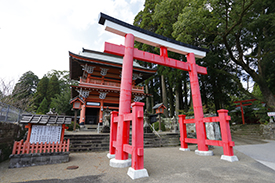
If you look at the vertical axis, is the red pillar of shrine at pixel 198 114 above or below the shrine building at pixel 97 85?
below

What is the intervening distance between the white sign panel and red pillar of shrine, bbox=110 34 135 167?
8.30 feet

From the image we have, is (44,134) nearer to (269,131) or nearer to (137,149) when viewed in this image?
(137,149)

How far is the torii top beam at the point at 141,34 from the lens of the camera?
484cm

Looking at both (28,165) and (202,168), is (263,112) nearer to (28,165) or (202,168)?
(202,168)

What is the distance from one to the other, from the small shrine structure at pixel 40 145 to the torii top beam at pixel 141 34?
3.93 meters

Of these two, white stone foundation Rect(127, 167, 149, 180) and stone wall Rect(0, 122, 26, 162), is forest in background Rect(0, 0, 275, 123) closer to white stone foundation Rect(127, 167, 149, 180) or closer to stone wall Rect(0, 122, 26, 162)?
stone wall Rect(0, 122, 26, 162)

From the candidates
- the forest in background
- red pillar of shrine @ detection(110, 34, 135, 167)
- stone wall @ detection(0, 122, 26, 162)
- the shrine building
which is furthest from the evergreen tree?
stone wall @ detection(0, 122, 26, 162)

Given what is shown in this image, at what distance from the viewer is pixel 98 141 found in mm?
7301

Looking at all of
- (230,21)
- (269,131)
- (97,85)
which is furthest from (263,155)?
(97,85)

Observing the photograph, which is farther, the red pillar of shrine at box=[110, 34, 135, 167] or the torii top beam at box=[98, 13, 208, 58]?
the torii top beam at box=[98, 13, 208, 58]

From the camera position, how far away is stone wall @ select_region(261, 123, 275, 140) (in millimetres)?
11539

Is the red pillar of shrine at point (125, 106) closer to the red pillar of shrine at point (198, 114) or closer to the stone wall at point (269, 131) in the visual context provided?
the red pillar of shrine at point (198, 114)

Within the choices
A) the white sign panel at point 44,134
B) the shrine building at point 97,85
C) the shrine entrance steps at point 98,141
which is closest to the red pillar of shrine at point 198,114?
the shrine entrance steps at point 98,141

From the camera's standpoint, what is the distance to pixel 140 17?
19.0 m
